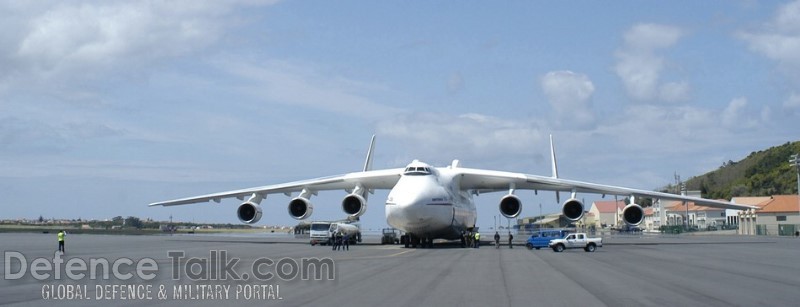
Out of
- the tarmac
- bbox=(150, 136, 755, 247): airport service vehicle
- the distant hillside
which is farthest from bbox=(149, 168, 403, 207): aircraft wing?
the distant hillside

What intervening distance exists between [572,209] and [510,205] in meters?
2.96

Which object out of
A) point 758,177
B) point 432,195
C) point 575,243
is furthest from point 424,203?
point 758,177

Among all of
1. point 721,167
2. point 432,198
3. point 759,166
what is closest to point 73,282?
point 432,198

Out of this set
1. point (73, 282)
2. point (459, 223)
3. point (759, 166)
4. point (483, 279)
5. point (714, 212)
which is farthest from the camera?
point (759, 166)

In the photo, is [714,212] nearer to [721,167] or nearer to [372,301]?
[721,167]

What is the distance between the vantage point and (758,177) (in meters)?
131

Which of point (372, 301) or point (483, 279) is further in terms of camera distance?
point (483, 279)

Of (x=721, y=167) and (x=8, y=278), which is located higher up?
(x=721, y=167)

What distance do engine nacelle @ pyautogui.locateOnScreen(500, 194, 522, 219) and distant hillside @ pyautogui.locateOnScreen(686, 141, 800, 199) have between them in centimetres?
8974

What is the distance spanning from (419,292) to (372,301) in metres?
1.85

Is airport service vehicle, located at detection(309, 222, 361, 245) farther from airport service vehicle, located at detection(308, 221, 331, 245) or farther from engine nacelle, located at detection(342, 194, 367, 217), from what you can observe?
engine nacelle, located at detection(342, 194, 367, 217)

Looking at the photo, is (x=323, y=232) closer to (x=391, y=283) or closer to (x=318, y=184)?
(x=318, y=184)

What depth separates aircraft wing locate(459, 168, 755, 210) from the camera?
3962cm

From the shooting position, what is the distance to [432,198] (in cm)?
3566
